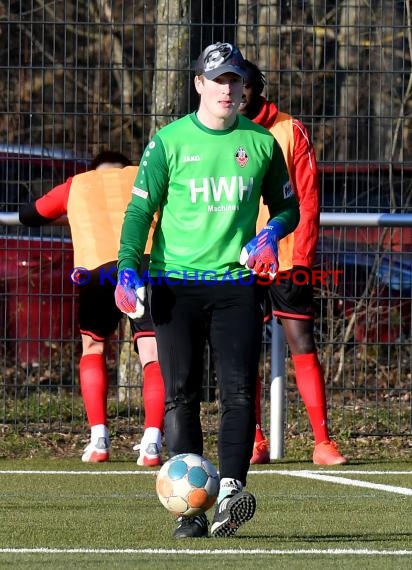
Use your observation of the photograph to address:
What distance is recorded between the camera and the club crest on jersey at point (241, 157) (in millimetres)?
5836

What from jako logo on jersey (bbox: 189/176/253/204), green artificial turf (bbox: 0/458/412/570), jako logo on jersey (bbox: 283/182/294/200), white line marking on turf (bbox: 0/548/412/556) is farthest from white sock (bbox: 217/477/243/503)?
jako logo on jersey (bbox: 283/182/294/200)

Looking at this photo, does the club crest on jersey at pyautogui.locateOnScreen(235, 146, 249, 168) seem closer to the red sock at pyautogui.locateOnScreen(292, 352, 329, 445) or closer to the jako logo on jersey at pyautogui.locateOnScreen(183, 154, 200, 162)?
the jako logo on jersey at pyautogui.locateOnScreen(183, 154, 200, 162)

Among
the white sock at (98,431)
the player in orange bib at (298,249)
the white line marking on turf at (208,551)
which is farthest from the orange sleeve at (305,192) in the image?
the white line marking on turf at (208,551)

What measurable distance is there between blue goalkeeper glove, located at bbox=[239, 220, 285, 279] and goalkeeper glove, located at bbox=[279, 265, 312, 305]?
273 cm

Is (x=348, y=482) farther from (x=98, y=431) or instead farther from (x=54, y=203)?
(x=54, y=203)

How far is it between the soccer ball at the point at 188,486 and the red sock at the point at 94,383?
3.46 m

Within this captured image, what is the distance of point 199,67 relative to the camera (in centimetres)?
592

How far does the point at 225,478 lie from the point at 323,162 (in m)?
4.56

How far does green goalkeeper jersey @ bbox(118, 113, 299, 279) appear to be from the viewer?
5.80 meters

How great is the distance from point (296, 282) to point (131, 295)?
119 inches

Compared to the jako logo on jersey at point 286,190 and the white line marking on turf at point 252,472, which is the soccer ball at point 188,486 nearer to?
the jako logo on jersey at point 286,190

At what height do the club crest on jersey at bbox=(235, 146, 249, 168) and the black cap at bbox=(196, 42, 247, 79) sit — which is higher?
the black cap at bbox=(196, 42, 247, 79)

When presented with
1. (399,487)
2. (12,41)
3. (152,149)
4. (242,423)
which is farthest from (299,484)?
(12,41)

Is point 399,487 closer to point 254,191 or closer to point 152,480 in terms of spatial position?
point 152,480
